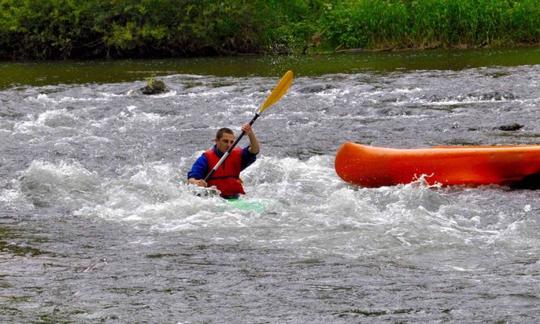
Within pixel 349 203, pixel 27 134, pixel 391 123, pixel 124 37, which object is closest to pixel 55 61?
pixel 124 37

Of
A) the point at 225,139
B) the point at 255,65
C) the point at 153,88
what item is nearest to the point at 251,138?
the point at 225,139

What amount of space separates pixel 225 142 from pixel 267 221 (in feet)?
3.32

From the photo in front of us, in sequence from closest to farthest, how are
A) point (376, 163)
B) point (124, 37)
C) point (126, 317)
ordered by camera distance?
1. point (126, 317)
2. point (376, 163)
3. point (124, 37)

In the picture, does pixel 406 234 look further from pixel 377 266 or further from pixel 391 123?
pixel 391 123

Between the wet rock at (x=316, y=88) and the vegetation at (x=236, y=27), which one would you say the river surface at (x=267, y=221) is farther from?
the vegetation at (x=236, y=27)

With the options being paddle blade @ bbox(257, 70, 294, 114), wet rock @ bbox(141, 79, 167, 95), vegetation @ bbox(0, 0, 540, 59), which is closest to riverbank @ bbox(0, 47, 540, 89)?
Answer: vegetation @ bbox(0, 0, 540, 59)

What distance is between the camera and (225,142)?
7.89m

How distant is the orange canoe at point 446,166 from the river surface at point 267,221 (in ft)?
0.43

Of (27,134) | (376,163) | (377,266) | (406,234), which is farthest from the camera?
(27,134)

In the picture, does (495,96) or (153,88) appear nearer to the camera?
(495,96)

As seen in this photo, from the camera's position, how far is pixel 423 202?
7629 mm

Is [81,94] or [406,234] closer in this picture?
[406,234]

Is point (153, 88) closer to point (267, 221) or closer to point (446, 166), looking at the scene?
point (446, 166)

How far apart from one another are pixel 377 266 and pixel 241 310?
1.14 metres
